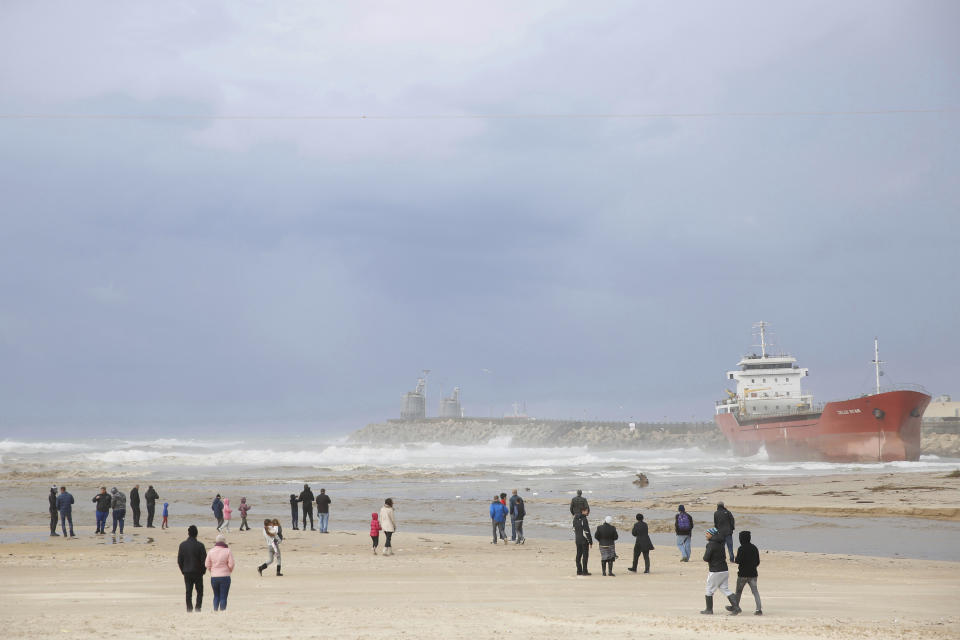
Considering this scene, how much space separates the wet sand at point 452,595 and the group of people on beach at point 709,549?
32 centimetres

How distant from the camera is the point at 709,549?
12.0 meters

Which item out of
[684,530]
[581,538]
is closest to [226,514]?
[581,538]

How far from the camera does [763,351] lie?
7762cm

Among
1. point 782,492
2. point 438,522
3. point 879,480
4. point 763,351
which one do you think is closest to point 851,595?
point 438,522

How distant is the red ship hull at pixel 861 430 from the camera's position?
A: 5731cm

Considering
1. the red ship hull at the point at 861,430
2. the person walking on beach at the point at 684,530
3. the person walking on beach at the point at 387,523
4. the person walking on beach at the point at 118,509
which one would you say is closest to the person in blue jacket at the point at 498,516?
the person walking on beach at the point at 387,523

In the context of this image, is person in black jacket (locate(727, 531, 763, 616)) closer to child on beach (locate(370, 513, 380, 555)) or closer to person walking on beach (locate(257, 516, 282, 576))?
person walking on beach (locate(257, 516, 282, 576))

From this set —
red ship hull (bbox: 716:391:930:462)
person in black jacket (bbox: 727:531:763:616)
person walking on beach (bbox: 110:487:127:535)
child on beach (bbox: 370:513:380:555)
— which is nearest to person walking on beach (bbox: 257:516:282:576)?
child on beach (bbox: 370:513:380:555)

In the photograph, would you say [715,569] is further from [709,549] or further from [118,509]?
[118,509]

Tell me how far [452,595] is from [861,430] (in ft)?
170

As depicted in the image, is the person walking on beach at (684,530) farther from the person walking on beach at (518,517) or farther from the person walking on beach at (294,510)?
the person walking on beach at (294,510)

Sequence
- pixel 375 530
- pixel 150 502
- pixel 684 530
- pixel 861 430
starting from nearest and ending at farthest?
1. pixel 684 530
2. pixel 375 530
3. pixel 150 502
4. pixel 861 430

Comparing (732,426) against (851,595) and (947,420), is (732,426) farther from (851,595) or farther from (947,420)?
(851,595)

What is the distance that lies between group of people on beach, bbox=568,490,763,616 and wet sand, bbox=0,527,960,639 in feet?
1.06
